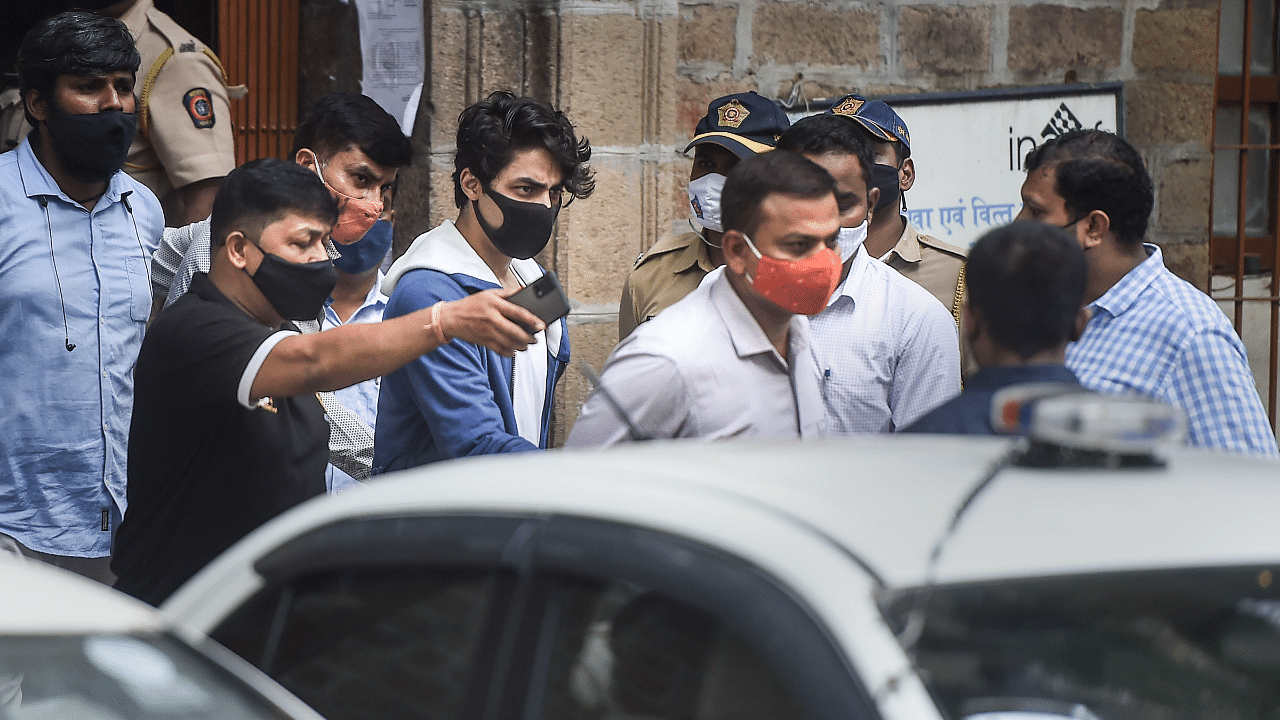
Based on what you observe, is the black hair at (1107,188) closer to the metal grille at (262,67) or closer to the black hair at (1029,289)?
the black hair at (1029,289)

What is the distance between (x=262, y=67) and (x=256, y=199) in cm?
231

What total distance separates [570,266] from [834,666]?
3.68 m

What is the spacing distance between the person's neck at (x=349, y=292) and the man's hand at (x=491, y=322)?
1642mm

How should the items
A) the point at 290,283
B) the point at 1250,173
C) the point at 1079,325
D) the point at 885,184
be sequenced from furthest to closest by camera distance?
the point at 1250,173
the point at 885,184
the point at 290,283
the point at 1079,325

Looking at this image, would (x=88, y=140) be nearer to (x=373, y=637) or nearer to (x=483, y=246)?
(x=483, y=246)

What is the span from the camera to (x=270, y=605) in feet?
6.06

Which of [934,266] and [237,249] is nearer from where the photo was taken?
[237,249]

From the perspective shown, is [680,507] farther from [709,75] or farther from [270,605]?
[709,75]

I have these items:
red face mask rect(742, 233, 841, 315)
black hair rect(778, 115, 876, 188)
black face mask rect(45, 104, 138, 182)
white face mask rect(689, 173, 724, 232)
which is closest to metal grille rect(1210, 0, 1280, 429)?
black hair rect(778, 115, 876, 188)

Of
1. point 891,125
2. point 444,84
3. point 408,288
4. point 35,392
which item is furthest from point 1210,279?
point 35,392

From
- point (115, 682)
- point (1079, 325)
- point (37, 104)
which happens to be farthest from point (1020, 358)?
Result: point (37, 104)

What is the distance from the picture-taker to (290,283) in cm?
305

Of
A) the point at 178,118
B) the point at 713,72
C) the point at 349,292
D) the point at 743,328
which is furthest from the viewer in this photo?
the point at 713,72

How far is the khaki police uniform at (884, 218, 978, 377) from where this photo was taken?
4.16 m
